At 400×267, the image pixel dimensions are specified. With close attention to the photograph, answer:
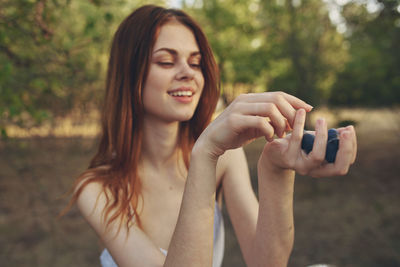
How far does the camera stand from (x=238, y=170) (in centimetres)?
238

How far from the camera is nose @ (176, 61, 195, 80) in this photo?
77.7 inches

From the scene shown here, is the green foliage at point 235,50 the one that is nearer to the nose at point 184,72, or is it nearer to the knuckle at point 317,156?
the nose at point 184,72

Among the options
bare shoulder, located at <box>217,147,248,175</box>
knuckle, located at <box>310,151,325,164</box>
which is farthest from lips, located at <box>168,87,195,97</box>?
knuckle, located at <box>310,151,325,164</box>

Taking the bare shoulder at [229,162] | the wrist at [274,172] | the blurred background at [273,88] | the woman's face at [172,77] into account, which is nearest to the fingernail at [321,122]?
the wrist at [274,172]

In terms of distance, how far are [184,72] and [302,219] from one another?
648cm

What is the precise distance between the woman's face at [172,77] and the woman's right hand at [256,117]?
0.66 meters

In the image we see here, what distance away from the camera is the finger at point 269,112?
1215mm

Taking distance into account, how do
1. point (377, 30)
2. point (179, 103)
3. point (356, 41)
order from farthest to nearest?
point (356, 41) → point (377, 30) → point (179, 103)

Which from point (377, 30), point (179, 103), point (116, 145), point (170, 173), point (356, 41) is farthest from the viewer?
point (356, 41)

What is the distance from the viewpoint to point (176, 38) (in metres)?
2.03

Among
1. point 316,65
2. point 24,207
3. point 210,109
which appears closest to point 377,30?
point 316,65

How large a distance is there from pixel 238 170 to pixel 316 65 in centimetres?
556

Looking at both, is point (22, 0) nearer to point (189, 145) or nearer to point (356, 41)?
point (189, 145)

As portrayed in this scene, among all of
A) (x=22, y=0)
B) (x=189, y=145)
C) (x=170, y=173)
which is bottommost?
(x=170, y=173)
